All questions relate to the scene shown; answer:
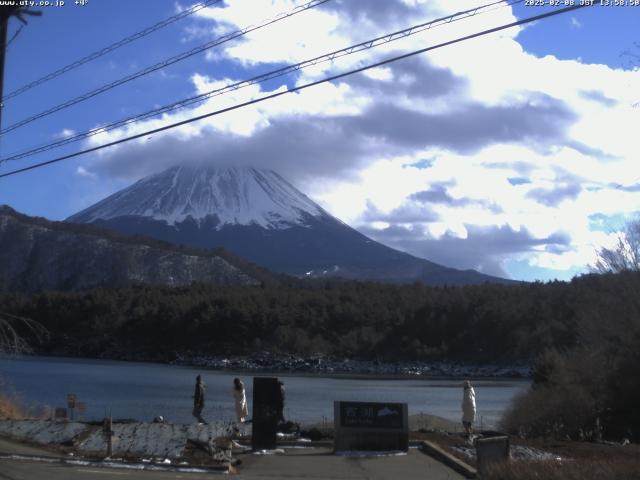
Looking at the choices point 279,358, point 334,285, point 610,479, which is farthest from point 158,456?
point 334,285

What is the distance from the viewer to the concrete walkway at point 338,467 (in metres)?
16.5

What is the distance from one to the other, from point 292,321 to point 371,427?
11715 centimetres

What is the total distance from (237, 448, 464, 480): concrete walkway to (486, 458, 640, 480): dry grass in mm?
4032

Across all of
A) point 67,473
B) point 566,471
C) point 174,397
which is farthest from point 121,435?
point 174,397

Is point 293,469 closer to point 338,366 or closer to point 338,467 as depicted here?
point 338,467

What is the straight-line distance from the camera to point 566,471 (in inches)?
457

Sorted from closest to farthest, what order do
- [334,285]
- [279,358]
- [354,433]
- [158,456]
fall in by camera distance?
1. [158,456]
2. [354,433]
3. [279,358]
4. [334,285]

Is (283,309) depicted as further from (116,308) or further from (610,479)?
(610,479)

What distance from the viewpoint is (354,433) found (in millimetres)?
19625

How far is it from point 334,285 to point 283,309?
30.3 m

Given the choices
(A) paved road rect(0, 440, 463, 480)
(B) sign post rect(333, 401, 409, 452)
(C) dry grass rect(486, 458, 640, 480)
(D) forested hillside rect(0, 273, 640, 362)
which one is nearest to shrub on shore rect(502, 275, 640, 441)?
(B) sign post rect(333, 401, 409, 452)

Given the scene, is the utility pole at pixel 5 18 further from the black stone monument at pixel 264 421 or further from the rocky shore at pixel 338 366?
the rocky shore at pixel 338 366

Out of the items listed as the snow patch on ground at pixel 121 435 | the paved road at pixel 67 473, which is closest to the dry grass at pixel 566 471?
the paved road at pixel 67 473

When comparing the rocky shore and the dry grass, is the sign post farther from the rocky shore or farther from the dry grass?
the rocky shore
